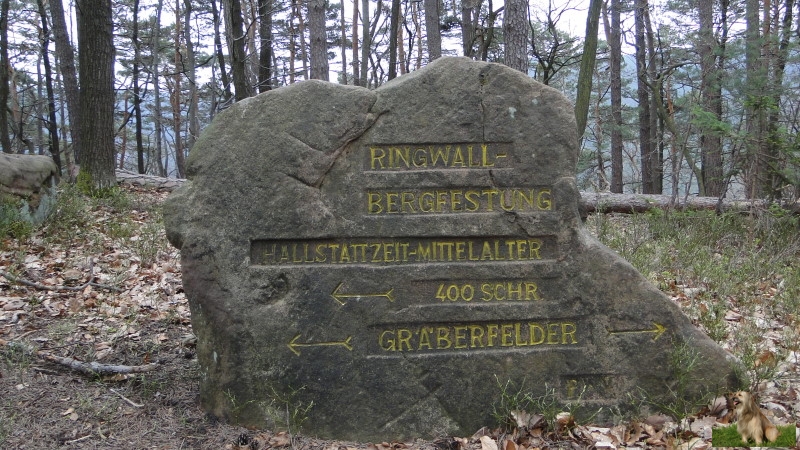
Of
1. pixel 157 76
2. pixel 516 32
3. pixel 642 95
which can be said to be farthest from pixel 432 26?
pixel 157 76

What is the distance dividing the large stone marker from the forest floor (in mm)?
202

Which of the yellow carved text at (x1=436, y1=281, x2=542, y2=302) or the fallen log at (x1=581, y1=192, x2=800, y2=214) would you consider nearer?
the yellow carved text at (x1=436, y1=281, x2=542, y2=302)

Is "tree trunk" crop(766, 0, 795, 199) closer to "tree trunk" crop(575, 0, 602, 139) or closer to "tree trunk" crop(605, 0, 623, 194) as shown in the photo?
"tree trunk" crop(575, 0, 602, 139)

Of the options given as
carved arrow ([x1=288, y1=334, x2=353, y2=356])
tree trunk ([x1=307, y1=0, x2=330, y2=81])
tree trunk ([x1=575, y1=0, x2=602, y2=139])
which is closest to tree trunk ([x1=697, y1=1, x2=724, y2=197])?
tree trunk ([x1=575, y1=0, x2=602, y2=139])

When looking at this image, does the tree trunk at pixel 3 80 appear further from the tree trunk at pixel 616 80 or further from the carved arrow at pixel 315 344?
the tree trunk at pixel 616 80

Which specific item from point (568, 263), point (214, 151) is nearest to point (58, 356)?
point (214, 151)

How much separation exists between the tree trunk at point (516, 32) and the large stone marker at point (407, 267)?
4959 mm

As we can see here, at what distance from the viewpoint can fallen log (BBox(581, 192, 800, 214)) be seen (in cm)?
775

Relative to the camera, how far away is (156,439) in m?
3.48

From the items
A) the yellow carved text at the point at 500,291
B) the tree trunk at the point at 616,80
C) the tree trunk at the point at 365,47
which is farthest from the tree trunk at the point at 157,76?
the yellow carved text at the point at 500,291

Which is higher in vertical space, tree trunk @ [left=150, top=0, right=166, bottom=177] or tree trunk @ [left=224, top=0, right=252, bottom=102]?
tree trunk @ [left=150, top=0, right=166, bottom=177]

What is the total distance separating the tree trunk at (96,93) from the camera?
908 centimetres

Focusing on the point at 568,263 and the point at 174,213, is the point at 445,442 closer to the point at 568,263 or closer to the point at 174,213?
the point at 568,263

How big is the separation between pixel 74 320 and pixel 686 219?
6932mm
